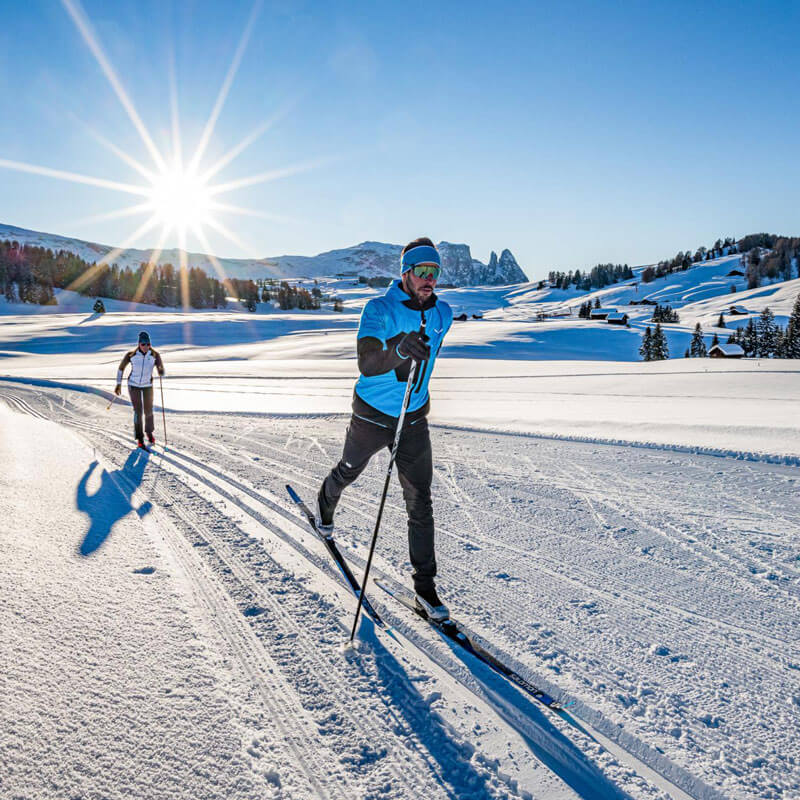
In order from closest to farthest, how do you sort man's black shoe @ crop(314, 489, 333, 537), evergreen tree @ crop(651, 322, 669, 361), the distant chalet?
man's black shoe @ crop(314, 489, 333, 537) < the distant chalet < evergreen tree @ crop(651, 322, 669, 361)

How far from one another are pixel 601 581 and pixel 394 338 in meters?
2.32

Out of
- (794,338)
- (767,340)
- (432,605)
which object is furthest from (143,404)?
(767,340)

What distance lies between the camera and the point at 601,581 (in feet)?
11.5

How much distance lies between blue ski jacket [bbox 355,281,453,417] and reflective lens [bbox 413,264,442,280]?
155 mm

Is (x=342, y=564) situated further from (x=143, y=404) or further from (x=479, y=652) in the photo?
(x=143, y=404)

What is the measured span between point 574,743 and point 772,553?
106 inches

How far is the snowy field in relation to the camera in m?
2.03

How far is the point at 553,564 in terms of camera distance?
3756 mm

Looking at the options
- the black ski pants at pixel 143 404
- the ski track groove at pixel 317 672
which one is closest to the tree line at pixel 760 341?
the black ski pants at pixel 143 404

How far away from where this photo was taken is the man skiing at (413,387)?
2990 millimetres

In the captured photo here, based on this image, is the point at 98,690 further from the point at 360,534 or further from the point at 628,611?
→ the point at 628,611

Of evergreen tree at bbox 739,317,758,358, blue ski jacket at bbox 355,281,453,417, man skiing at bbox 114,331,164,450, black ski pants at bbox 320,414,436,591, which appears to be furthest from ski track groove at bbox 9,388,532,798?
evergreen tree at bbox 739,317,758,358

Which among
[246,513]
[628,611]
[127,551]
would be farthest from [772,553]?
[127,551]

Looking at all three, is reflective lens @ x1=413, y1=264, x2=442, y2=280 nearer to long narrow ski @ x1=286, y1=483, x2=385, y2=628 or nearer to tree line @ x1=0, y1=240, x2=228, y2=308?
long narrow ski @ x1=286, y1=483, x2=385, y2=628
